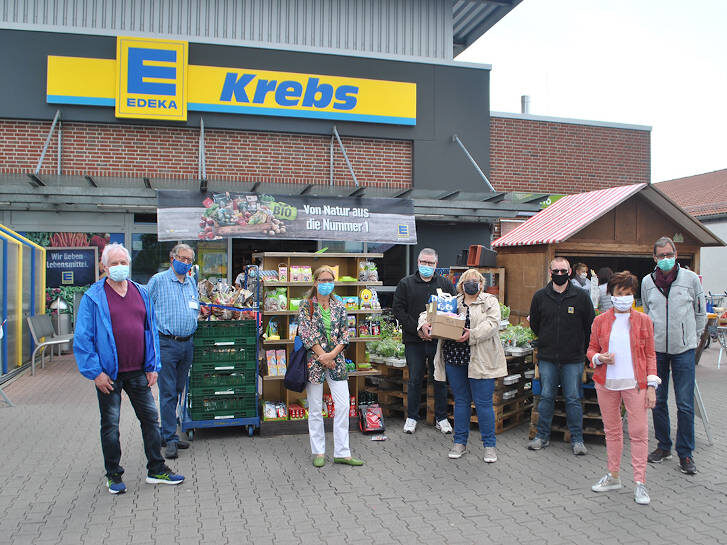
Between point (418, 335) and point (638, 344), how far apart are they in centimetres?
245

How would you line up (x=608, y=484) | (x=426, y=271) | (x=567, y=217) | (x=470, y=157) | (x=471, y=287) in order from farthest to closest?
(x=470, y=157), (x=567, y=217), (x=426, y=271), (x=471, y=287), (x=608, y=484)

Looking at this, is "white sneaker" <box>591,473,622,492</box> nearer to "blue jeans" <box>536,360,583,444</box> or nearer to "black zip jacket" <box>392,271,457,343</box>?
"blue jeans" <box>536,360,583,444</box>

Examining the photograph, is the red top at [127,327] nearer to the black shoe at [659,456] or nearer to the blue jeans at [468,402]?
the blue jeans at [468,402]

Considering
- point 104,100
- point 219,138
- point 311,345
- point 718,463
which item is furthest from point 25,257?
point 718,463

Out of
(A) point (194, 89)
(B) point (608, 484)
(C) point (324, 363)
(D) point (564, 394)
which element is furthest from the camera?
(A) point (194, 89)

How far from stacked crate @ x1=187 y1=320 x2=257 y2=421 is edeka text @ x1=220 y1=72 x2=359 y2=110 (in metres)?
7.46

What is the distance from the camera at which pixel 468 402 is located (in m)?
6.08

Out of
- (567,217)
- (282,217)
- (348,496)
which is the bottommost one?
(348,496)

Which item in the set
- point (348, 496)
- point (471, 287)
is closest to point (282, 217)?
point (471, 287)

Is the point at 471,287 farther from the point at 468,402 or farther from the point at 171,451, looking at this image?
the point at 171,451

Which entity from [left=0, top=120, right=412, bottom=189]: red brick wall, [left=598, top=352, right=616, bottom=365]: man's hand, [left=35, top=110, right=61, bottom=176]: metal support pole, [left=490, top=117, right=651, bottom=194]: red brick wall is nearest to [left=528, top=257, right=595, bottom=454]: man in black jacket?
[left=598, top=352, right=616, bottom=365]: man's hand

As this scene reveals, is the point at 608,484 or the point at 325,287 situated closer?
the point at 608,484

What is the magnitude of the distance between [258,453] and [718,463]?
448 cm

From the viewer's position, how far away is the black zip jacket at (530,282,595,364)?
6062 mm
